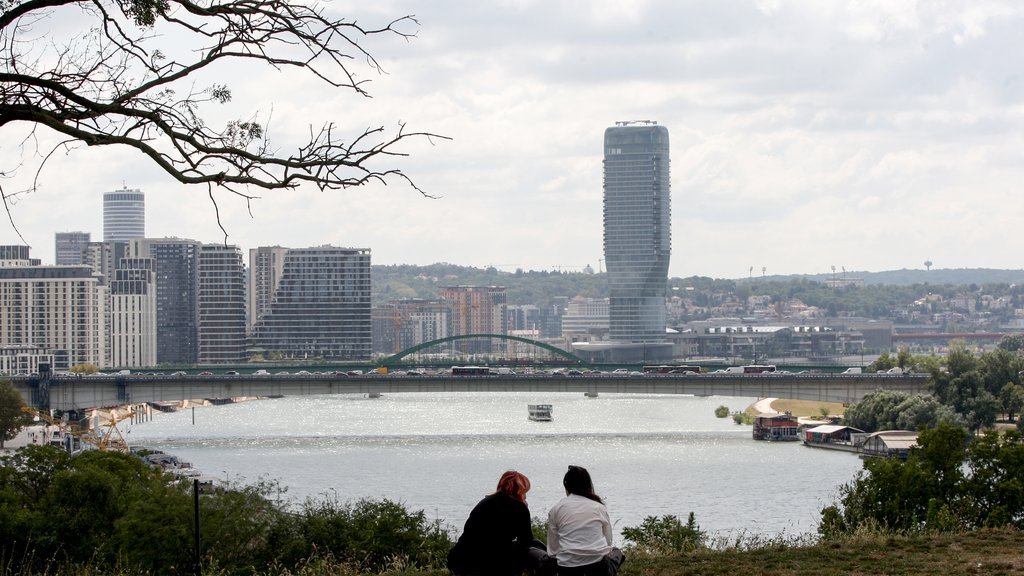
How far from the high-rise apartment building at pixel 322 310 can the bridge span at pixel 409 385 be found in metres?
100

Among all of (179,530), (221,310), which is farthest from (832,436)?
(221,310)

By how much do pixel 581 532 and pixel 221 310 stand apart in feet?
535

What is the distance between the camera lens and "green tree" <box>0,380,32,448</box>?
6981 centimetres

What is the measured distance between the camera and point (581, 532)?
1003 cm

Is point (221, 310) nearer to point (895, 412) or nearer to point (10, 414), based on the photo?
point (10, 414)

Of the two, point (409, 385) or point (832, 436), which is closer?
point (832, 436)

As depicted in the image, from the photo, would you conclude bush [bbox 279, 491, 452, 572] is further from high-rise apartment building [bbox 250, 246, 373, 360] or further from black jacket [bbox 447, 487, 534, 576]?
high-rise apartment building [bbox 250, 246, 373, 360]

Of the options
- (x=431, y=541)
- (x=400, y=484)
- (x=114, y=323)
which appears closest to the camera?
(x=431, y=541)

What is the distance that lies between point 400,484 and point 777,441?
89.3 ft

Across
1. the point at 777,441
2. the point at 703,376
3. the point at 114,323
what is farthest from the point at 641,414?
the point at 114,323

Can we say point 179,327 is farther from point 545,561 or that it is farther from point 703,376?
point 545,561

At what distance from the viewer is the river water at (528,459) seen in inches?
1549

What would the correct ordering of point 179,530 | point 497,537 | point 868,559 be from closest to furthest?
point 497,537 < point 868,559 < point 179,530

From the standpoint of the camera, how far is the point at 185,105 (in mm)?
10930
